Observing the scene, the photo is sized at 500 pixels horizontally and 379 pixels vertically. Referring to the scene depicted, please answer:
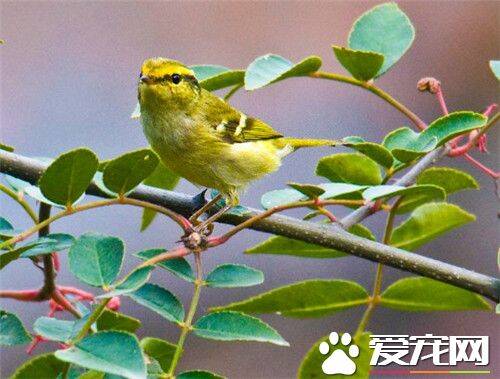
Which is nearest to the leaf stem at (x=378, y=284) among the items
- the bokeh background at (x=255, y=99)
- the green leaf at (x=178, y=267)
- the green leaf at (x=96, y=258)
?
the green leaf at (x=178, y=267)

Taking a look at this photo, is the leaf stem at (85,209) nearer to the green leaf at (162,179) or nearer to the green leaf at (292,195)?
the green leaf at (292,195)

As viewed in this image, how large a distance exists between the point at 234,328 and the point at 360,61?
2.14 ft

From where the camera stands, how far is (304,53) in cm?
671

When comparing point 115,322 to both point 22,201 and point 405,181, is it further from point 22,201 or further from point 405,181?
point 405,181

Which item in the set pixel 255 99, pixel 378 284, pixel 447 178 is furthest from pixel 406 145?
pixel 255 99

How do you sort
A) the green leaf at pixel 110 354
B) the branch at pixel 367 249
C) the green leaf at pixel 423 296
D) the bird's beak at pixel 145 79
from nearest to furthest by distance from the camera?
the green leaf at pixel 110 354 < the branch at pixel 367 249 < the green leaf at pixel 423 296 < the bird's beak at pixel 145 79

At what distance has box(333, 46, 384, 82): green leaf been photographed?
74.2 inches

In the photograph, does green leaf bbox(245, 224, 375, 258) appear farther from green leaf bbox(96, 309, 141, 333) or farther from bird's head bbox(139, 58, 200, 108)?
bird's head bbox(139, 58, 200, 108)

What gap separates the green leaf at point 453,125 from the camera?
5.53ft

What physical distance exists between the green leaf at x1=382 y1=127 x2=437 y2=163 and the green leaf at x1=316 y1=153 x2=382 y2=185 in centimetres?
5

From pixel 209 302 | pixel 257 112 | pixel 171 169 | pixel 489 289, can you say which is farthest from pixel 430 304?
pixel 257 112

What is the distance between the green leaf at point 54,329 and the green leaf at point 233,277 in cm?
25

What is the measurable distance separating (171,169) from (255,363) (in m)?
2.85

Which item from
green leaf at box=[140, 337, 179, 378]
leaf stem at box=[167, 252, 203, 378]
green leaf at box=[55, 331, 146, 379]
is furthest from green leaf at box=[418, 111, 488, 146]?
green leaf at box=[55, 331, 146, 379]
